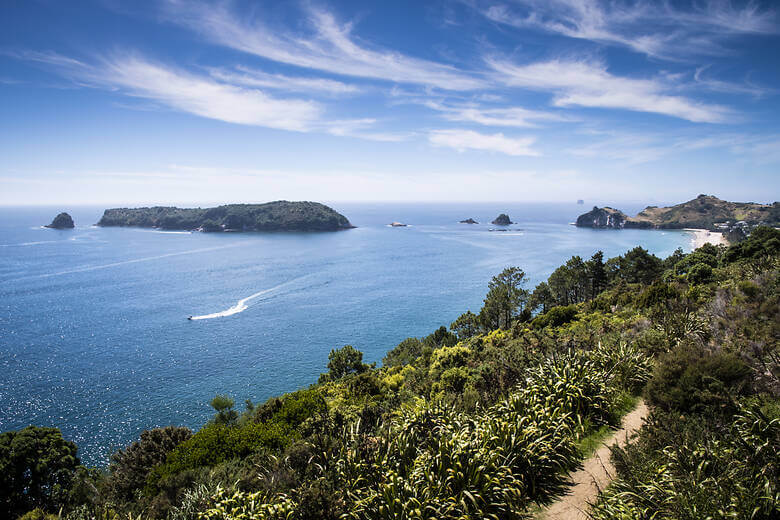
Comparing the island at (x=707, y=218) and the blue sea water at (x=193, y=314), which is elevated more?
the island at (x=707, y=218)

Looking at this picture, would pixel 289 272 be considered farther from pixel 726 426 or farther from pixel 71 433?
pixel 726 426

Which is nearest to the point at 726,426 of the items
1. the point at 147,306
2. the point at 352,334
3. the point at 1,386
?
the point at 352,334

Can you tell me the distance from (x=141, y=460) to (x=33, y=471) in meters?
9.50

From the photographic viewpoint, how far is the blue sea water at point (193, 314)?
3766 cm

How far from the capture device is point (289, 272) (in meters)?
Result: 93.4

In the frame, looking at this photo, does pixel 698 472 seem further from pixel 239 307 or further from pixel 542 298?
pixel 239 307

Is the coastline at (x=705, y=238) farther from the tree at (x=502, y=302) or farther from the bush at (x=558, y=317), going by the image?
the bush at (x=558, y=317)

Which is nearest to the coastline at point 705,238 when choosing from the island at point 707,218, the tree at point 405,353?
the island at point 707,218

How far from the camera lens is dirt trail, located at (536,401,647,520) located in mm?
6642

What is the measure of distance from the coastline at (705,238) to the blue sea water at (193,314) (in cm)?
1004

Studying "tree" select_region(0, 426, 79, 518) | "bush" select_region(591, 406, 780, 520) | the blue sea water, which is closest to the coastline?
the blue sea water

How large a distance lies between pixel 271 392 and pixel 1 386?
1082 inches

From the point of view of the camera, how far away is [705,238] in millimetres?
139750

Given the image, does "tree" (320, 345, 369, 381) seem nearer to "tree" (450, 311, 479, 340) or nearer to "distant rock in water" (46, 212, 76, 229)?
"tree" (450, 311, 479, 340)
